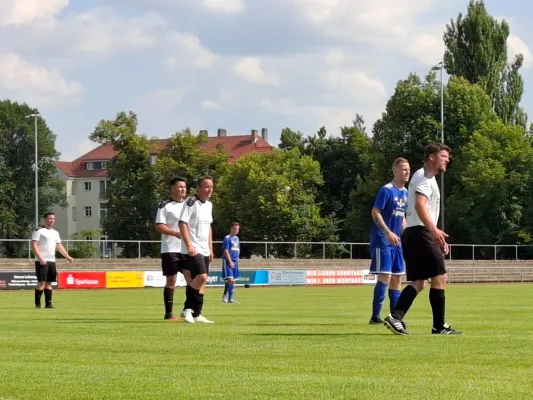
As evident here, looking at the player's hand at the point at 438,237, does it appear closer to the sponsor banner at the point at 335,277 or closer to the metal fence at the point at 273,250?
the metal fence at the point at 273,250

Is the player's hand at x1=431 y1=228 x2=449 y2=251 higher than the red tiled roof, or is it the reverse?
the red tiled roof

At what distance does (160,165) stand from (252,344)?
268 ft

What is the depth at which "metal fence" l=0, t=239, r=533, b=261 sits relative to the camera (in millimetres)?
52875

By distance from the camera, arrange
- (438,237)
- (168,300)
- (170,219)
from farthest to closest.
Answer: (168,300), (170,219), (438,237)

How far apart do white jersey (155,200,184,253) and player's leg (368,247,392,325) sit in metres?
3.43

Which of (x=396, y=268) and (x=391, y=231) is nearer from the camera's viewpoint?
(x=391, y=231)

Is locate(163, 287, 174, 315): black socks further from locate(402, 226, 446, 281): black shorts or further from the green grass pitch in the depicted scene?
locate(402, 226, 446, 281): black shorts

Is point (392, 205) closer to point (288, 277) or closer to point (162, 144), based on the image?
point (288, 277)

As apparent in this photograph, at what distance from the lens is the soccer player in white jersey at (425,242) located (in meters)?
12.0

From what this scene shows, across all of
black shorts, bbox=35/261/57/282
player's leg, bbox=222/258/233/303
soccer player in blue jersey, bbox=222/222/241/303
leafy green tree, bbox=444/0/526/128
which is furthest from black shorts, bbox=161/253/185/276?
leafy green tree, bbox=444/0/526/128

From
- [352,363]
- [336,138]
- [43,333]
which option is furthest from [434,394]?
[336,138]

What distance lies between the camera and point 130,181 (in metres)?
94.5

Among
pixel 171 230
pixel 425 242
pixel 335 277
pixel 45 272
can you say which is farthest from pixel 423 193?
pixel 335 277

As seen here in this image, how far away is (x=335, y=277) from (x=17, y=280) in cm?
1601
